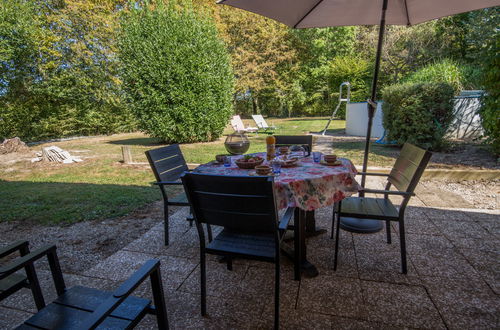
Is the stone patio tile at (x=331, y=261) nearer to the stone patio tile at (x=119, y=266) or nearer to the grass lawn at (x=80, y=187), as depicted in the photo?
the stone patio tile at (x=119, y=266)

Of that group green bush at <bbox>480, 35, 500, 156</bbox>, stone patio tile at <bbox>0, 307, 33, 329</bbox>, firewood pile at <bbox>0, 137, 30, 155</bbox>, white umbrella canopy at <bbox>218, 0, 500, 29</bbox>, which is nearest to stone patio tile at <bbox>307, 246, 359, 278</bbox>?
stone patio tile at <bbox>0, 307, 33, 329</bbox>

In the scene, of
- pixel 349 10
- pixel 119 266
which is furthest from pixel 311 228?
pixel 349 10

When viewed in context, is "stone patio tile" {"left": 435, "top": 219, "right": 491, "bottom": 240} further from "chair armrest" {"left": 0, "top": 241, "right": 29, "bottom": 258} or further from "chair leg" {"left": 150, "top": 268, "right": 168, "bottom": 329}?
"chair armrest" {"left": 0, "top": 241, "right": 29, "bottom": 258}

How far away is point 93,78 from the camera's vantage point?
1292cm

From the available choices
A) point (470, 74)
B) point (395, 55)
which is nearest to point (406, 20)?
point (470, 74)

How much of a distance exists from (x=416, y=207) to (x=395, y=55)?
508 inches

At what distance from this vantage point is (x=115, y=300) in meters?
0.87

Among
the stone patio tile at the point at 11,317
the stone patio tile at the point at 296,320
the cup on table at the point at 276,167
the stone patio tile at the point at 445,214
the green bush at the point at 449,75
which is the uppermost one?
the green bush at the point at 449,75

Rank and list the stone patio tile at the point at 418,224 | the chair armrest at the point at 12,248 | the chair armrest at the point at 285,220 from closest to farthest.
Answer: the chair armrest at the point at 12,248 < the chair armrest at the point at 285,220 < the stone patio tile at the point at 418,224

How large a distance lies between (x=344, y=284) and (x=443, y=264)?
0.89 meters

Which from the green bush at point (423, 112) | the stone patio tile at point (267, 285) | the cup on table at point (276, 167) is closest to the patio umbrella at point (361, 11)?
the cup on table at point (276, 167)

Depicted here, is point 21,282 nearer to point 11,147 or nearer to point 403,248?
point 403,248

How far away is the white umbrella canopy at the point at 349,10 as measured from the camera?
7.63ft

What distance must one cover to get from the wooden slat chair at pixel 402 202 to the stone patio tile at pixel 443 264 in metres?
0.22
